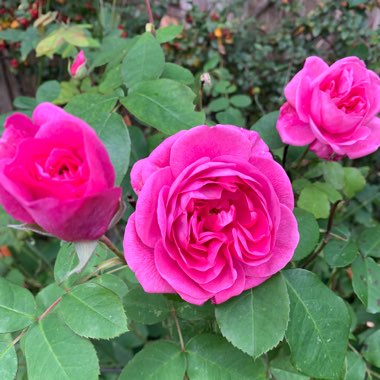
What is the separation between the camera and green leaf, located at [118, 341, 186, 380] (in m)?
0.56

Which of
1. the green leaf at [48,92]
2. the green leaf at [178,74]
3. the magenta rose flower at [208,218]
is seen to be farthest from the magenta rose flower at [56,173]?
the green leaf at [48,92]

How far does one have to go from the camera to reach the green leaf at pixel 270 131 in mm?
745

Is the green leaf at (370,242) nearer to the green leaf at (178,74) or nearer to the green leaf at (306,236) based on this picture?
the green leaf at (306,236)

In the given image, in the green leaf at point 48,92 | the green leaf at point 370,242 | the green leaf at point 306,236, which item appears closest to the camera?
the green leaf at point 306,236

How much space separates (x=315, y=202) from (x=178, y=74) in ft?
1.06

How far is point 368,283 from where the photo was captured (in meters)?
0.66

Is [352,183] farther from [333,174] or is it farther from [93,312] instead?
[93,312]

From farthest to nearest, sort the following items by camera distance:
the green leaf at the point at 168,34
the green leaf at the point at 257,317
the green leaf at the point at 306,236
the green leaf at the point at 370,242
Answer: the green leaf at the point at 168,34 < the green leaf at the point at 370,242 < the green leaf at the point at 306,236 < the green leaf at the point at 257,317

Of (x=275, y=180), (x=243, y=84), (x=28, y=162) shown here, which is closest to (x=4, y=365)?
(x=28, y=162)

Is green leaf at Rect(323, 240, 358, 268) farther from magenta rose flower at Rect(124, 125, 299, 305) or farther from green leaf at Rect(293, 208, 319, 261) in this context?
magenta rose flower at Rect(124, 125, 299, 305)

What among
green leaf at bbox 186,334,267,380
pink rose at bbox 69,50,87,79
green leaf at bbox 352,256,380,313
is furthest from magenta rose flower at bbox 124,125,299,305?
pink rose at bbox 69,50,87,79

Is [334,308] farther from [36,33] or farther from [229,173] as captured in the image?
[36,33]

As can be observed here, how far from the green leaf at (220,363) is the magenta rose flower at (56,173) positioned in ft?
0.89

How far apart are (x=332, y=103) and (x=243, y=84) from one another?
1.36 metres
